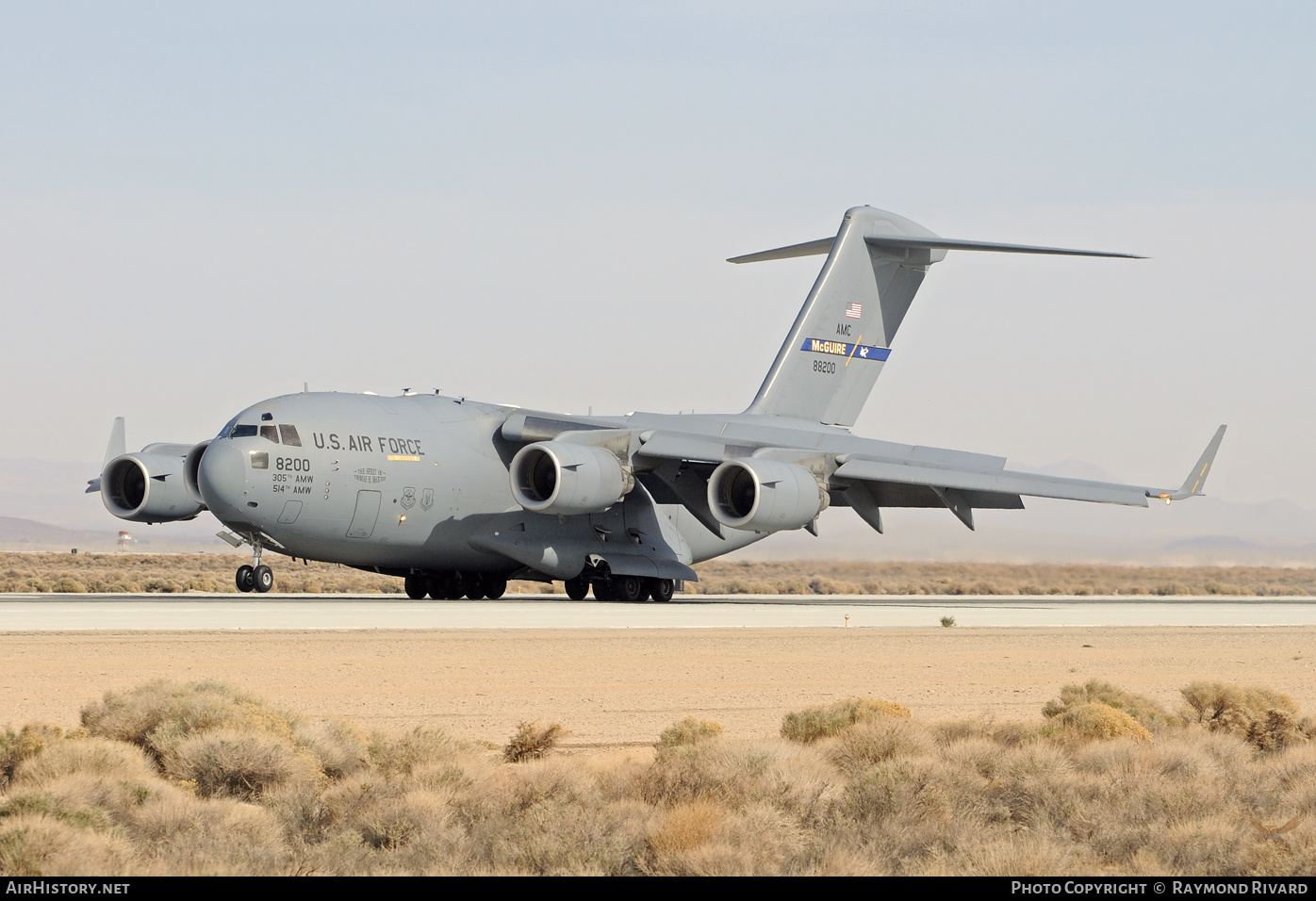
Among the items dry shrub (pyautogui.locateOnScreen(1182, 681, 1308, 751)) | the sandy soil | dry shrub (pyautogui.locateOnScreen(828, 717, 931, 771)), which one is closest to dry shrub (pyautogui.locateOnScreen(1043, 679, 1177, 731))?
dry shrub (pyautogui.locateOnScreen(1182, 681, 1308, 751))

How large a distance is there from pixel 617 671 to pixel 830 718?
4.86 meters

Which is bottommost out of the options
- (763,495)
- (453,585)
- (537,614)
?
(537,614)

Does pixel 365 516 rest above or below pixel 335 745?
above

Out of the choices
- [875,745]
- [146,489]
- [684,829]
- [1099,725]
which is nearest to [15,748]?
[684,829]

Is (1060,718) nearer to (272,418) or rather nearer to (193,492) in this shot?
(272,418)

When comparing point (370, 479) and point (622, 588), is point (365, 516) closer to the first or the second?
point (370, 479)

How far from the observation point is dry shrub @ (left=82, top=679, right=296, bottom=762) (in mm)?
8445

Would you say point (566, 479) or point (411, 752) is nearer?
point (411, 752)

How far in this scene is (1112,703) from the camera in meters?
10.8

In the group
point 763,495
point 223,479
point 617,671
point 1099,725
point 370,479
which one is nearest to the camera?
point 1099,725

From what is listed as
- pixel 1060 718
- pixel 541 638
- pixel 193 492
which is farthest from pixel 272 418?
pixel 1060 718

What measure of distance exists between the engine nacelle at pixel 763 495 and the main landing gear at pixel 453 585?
4972 mm

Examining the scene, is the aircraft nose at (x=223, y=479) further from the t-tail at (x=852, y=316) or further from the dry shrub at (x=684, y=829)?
the dry shrub at (x=684, y=829)

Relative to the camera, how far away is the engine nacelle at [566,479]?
24219mm
